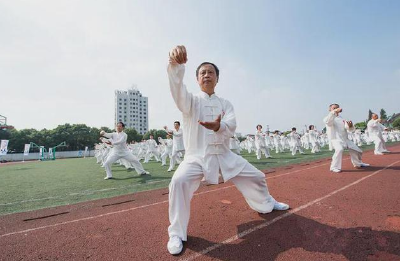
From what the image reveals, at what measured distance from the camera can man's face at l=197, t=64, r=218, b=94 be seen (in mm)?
3127

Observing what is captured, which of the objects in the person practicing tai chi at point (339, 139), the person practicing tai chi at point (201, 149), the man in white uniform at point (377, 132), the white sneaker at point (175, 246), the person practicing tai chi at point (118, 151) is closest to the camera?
the white sneaker at point (175, 246)

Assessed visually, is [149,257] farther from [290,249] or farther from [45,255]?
[290,249]

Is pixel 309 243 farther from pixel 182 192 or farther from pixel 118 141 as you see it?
pixel 118 141

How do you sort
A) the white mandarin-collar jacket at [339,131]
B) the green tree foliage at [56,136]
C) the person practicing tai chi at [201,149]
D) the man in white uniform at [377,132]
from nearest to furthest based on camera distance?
the person practicing tai chi at [201,149]
the white mandarin-collar jacket at [339,131]
the man in white uniform at [377,132]
the green tree foliage at [56,136]

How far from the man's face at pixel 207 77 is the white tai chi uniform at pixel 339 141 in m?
5.91

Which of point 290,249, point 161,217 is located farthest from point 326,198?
point 161,217

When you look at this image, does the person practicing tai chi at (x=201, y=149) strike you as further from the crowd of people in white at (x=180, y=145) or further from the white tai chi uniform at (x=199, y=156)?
the crowd of people in white at (x=180, y=145)

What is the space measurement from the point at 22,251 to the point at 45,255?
1.35ft

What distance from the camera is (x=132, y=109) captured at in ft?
376

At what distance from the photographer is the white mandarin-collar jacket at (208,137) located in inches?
114

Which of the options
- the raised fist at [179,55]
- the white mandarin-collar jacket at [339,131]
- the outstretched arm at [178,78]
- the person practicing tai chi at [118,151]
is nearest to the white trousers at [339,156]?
the white mandarin-collar jacket at [339,131]

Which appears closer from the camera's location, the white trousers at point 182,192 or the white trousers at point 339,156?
the white trousers at point 182,192

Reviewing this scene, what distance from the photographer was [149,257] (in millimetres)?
2525

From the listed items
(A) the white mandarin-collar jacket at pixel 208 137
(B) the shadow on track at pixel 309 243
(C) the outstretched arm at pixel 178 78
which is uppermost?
(C) the outstretched arm at pixel 178 78
